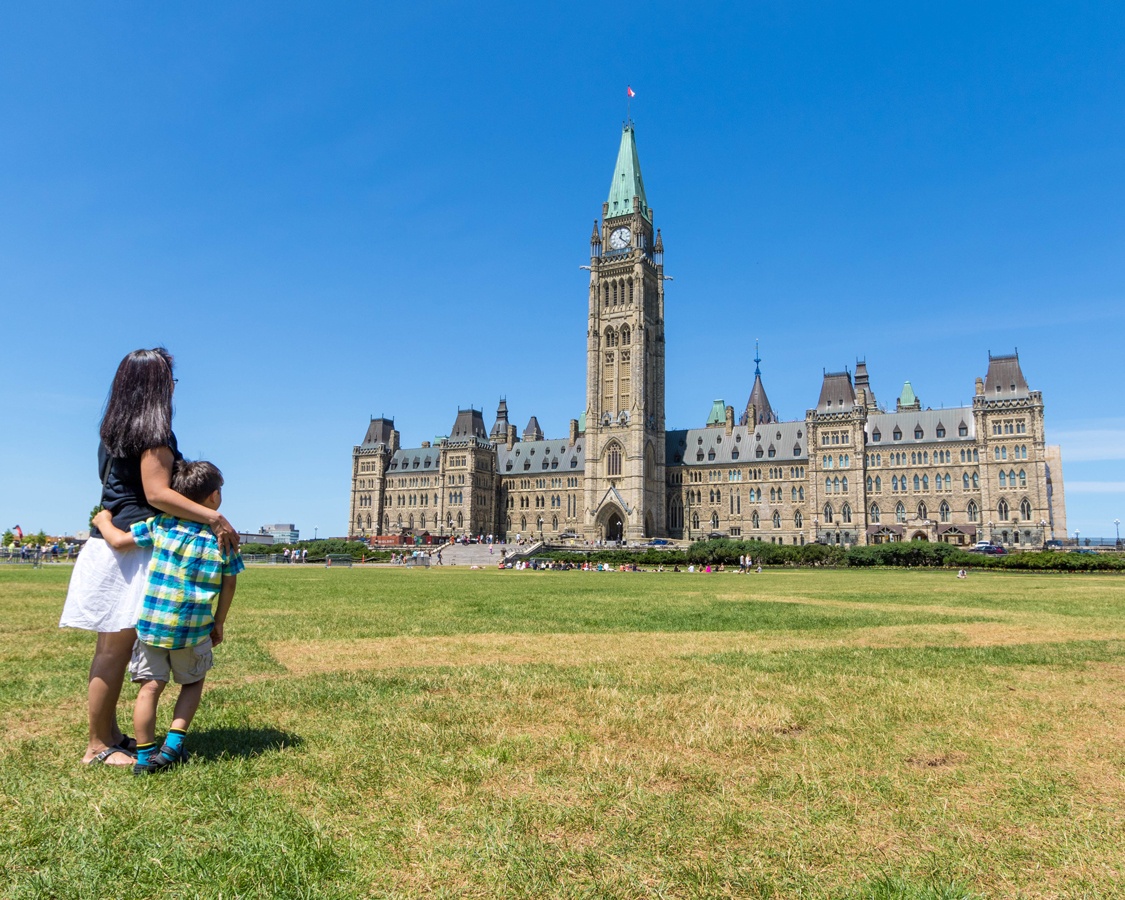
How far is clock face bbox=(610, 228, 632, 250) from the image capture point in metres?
Result: 103

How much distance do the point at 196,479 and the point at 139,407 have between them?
2.14 ft

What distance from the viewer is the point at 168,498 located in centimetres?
539

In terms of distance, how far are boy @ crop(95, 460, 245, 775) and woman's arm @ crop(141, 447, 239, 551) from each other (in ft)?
0.40

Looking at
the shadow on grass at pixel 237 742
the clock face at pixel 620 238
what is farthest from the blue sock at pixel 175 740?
the clock face at pixel 620 238

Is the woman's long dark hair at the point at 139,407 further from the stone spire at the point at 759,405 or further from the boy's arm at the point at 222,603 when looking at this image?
the stone spire at the point at 759,405

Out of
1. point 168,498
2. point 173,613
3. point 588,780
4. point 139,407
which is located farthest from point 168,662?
point 588,780

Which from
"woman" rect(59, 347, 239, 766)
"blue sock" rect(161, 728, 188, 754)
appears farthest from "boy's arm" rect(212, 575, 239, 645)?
"blue sock" rect(161, 728, 188, 754)

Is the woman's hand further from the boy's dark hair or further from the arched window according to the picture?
the arched window

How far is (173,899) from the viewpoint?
11.1ft

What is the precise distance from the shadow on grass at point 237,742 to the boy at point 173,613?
24cm

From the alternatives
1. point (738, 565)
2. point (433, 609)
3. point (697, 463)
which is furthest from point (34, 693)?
point (697, 463)

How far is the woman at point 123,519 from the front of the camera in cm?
535

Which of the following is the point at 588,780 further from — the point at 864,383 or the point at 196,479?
the point at 864,383

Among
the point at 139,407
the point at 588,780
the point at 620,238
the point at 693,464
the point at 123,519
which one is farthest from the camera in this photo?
the point at 693,464
